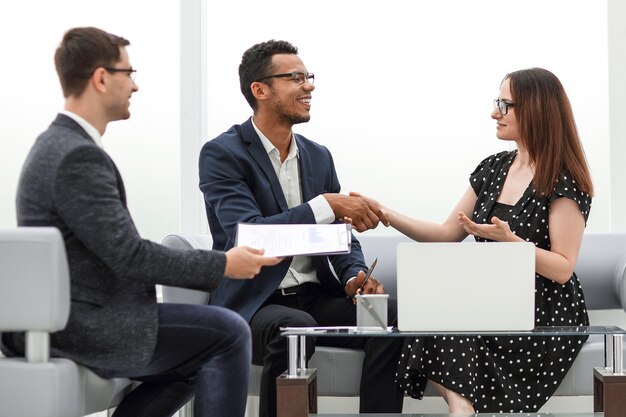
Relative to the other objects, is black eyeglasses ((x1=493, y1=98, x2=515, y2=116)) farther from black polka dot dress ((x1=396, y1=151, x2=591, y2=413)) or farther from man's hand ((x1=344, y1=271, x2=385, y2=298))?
man's hand ((x1=344, y1=271, x2=385, y2=298))

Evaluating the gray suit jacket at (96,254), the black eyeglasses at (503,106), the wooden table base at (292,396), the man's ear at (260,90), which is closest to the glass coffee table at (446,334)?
the wooden table base at (292,396)

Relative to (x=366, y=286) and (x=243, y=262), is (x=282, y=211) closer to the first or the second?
(x=366, y=286)

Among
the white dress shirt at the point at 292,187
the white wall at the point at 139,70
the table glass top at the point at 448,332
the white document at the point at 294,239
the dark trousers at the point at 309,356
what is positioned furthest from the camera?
the white wall at the point at 139,70

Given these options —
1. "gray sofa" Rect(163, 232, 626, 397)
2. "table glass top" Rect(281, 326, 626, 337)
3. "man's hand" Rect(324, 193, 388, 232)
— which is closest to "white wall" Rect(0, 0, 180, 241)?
"gray sofa" Rect(163, 232, 626, 397)

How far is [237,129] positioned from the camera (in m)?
3.76

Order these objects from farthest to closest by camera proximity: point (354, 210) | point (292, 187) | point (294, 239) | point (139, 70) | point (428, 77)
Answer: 1. point (139, 70)
2. point (428, 77)
3. point (292, 187)
4. point (354, 210)
5. point (294, 239)

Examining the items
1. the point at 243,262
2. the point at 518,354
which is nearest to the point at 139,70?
the point at 243,262

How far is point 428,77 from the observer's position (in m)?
4.39

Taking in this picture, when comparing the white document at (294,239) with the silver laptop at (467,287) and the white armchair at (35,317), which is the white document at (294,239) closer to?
the silver laptop at (467,287)

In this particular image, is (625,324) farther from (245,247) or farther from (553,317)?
(245,247)

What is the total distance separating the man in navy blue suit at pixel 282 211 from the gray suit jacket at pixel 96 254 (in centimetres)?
76

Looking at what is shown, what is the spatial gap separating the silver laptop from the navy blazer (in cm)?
103

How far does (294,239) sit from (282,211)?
0.81 metres

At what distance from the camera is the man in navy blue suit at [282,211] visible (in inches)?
130
